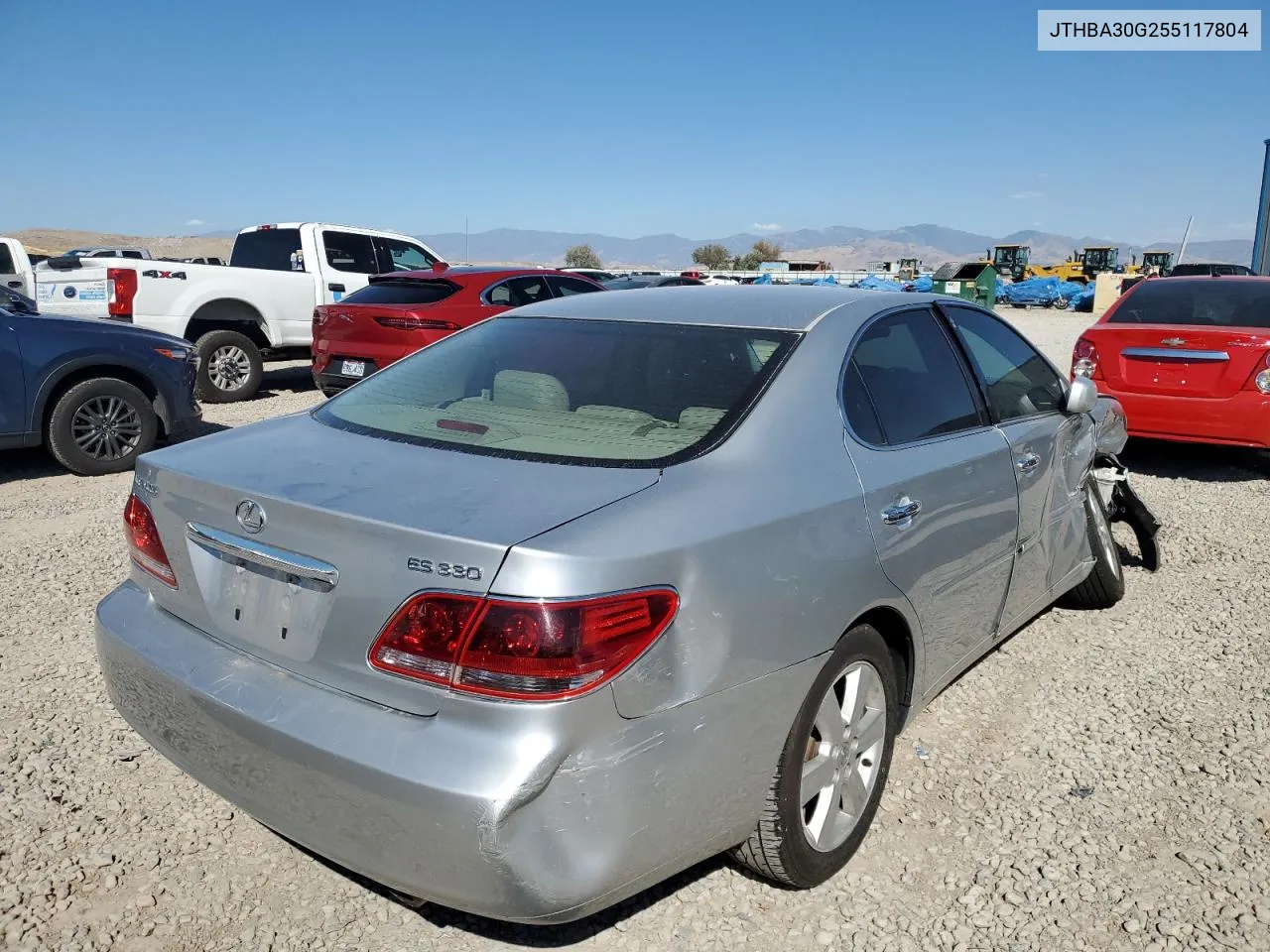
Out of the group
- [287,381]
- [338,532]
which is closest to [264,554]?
[338,532]

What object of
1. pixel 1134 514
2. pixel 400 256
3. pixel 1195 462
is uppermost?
pixel 400 256

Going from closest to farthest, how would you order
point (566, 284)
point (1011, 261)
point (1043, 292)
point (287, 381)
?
1. point (566, 284)
2. point (287, 381)
3. point (1043, 292)
4. point (1011, 261)

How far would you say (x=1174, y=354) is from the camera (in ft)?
23.7

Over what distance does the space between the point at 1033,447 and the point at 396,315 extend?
271 inches

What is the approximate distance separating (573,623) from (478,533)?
0.88 ft

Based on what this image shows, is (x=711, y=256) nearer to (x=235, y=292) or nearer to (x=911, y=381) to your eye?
(x=235, y=292)

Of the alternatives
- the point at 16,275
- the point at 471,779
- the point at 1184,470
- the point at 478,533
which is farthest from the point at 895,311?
the point at 16,275

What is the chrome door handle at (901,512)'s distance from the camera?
2674mm

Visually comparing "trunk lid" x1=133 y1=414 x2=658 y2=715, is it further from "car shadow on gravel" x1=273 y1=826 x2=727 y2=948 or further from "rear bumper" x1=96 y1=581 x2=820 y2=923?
"car shadow on gravel" x1=273 y1=826 x2=727 y2=948

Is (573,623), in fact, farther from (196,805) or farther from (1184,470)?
(1184,470)

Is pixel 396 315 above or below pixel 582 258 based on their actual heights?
below

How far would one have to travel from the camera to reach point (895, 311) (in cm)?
335

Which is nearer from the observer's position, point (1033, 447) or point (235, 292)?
point (1033, 447)

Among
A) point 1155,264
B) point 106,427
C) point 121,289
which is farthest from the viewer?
point 1155,264
